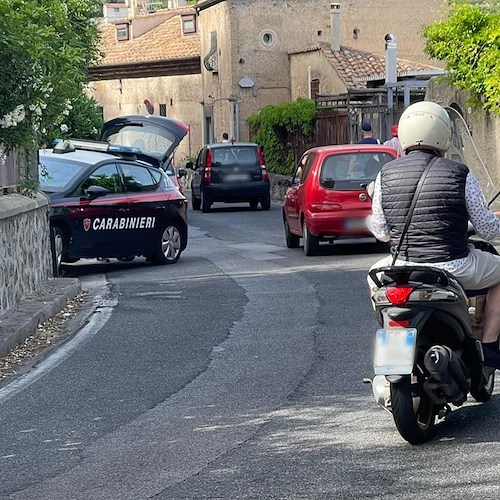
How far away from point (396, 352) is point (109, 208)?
1176 cm

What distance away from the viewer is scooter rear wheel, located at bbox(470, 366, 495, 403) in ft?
25.2

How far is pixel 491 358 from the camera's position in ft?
24.5

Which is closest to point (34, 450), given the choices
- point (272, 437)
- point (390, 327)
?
point (272, 437)

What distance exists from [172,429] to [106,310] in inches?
251

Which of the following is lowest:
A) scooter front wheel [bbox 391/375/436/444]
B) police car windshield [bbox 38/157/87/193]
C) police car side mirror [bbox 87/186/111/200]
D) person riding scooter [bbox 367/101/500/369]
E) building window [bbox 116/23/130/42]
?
scooter front wheel [bbox 391/375/436/444]

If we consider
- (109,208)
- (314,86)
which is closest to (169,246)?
(109,208)

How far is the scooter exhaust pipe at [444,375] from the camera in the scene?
7047 millimetres

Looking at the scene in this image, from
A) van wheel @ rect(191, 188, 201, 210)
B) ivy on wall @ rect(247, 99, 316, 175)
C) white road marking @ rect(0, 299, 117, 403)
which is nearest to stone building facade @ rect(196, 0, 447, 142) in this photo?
ivy on wall @ rect(247, 99, 316, 175)

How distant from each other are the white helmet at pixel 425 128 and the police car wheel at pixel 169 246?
38.6 feet

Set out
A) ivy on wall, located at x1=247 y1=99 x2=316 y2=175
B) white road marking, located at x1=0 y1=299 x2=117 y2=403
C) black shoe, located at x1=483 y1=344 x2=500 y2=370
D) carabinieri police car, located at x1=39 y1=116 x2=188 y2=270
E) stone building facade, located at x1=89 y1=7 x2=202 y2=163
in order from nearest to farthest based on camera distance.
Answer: black shoe, located at x1=483 y1=344 x2=500 y2=370 → white road marking, located at x1=0 y1=299 x2=117 y2=403 → carabinieri police car, located at x1=39 y1=116 x2=188 y2=270 → ivy on wall, located at x1=247 y1=99 x2=316 y2=175 → stone building facade, located at x1=89 y1=7 x2=202 y2=163

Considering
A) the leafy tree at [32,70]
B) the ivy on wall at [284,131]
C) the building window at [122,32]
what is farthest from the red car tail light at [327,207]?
the building window at [122,32]

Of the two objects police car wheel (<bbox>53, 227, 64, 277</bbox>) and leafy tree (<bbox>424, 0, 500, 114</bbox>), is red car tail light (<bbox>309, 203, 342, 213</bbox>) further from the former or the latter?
leafy tree (<bbox>424, 0, 500, 114</bbox>)

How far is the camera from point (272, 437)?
7398 millimetres

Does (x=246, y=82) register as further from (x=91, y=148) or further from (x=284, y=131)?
(x=91, y=148)
